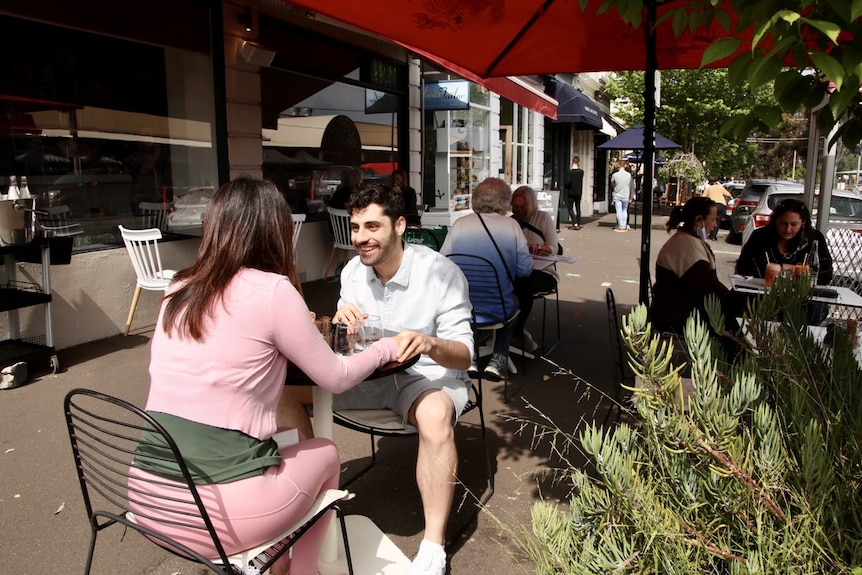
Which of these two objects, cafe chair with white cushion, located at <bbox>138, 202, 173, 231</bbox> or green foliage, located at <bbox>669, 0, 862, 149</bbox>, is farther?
cafe chair with white cushion, located at <bbox>138, 202, 173, 231</bbox>

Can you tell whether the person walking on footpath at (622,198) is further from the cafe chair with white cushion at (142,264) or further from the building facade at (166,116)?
the cafe chair with white cushion at (142,264)

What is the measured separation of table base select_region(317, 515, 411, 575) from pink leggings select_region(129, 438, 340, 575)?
24.9 inches

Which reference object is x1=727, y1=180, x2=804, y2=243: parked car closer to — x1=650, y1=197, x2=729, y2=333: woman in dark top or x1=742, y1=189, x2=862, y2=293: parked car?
x1=742, y1=189, x2=862, y2=293: parked car

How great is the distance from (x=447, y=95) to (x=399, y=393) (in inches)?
402

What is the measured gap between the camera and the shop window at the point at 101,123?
19.1ft

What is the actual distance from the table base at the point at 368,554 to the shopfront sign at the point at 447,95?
10.3m

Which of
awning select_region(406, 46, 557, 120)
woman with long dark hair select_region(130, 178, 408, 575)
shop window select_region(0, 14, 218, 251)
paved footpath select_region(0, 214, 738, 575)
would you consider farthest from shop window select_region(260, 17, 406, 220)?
woman with long dark hair select_region(130, 178, 408, 575)

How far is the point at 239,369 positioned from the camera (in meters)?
2.04

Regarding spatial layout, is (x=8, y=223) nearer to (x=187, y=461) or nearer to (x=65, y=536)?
(x=65, y=536)

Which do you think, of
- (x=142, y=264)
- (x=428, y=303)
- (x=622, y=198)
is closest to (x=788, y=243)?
(x=428, y=303)

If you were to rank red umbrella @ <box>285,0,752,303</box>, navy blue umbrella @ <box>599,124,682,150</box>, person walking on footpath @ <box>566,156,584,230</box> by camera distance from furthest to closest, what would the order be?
person walking on footpath @ <box>566,156,584,230</box> → navy blue umbrella @ <box>599,124,682,150</box> → red umbrella @ <box>285,0,752,303</box>

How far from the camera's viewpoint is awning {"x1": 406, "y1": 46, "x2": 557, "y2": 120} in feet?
17.3

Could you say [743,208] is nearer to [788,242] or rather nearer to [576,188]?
[576,188]

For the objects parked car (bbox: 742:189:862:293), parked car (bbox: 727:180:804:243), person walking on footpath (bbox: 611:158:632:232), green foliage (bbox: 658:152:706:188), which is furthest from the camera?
green foliage (bbox: 658:152:706:188)
